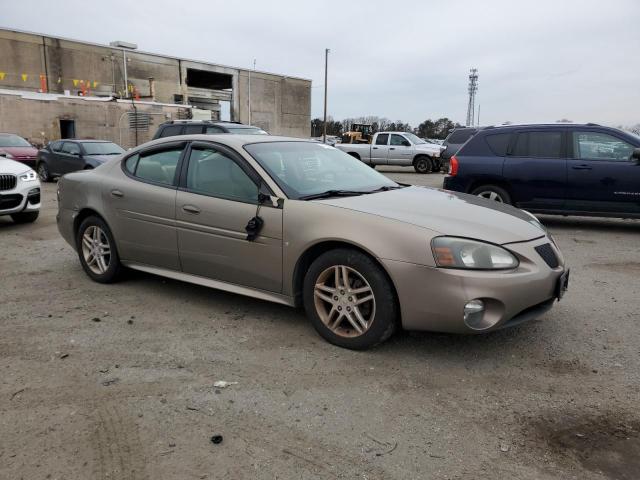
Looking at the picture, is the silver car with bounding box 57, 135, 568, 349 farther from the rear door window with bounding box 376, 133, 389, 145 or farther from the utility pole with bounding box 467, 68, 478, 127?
the utility pole with bounding box 467, 68, 478, 127

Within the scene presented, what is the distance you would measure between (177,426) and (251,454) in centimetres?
48

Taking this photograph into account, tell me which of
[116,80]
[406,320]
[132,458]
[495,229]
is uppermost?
[116,80]

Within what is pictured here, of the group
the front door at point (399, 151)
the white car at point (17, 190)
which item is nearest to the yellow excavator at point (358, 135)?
the front door at point (399, 151)

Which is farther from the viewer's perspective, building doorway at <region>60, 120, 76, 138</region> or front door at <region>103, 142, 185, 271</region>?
building doorway at <region>60, 120, 76, 138</region>

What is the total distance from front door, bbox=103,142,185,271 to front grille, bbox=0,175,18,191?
4374 millimetres

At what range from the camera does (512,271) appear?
339 centimetres

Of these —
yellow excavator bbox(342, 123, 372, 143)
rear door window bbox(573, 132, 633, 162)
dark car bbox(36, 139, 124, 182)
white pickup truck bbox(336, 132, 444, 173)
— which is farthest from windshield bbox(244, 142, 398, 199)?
yellow excavator bbox(342, 123, 372, 143)

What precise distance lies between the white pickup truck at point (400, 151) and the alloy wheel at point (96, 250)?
668 inches

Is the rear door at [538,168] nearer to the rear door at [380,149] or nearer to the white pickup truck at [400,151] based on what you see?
the white pickup truck at [400,151]

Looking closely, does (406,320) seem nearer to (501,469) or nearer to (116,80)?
(501,469)

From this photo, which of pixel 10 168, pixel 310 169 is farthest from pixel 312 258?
pixel 10 168

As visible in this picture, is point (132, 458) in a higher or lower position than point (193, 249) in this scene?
lower

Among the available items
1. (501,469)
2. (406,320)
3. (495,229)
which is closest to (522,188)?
(495,229)

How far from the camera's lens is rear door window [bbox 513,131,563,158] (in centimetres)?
838
